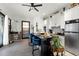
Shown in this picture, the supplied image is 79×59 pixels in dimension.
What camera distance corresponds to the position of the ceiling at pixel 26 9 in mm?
2398

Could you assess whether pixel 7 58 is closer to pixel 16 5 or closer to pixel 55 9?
pixel 16 5

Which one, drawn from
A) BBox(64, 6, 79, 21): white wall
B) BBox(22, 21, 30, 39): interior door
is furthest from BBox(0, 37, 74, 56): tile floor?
BBox(64, 6, 79, 21): white wall

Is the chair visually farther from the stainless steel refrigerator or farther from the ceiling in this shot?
the stainless steel refrigerator

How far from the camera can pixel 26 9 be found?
2455mm

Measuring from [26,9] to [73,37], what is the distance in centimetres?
105

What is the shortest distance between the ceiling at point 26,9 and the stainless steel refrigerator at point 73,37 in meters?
0.37

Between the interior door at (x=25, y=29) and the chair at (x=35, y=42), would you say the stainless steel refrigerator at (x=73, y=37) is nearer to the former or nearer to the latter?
the chair at (x=35, y=42)

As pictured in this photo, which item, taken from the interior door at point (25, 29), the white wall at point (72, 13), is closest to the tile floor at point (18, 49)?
the interior door at point (25, 29)

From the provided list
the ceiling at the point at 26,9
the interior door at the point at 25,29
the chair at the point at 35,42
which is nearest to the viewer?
the ceiling at the point at 26,9

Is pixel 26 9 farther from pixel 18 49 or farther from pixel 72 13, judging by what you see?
pixel 72 13

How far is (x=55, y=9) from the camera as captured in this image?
8.00ft

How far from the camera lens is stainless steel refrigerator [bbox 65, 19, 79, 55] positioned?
246 cm

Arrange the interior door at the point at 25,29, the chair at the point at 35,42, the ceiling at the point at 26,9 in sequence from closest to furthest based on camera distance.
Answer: the ceiling at the point at 26,9
the interior door at the point at 25,29
the chair at the point at 35,42

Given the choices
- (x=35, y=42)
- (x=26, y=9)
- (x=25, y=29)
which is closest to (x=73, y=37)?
(x=35, y=42)
